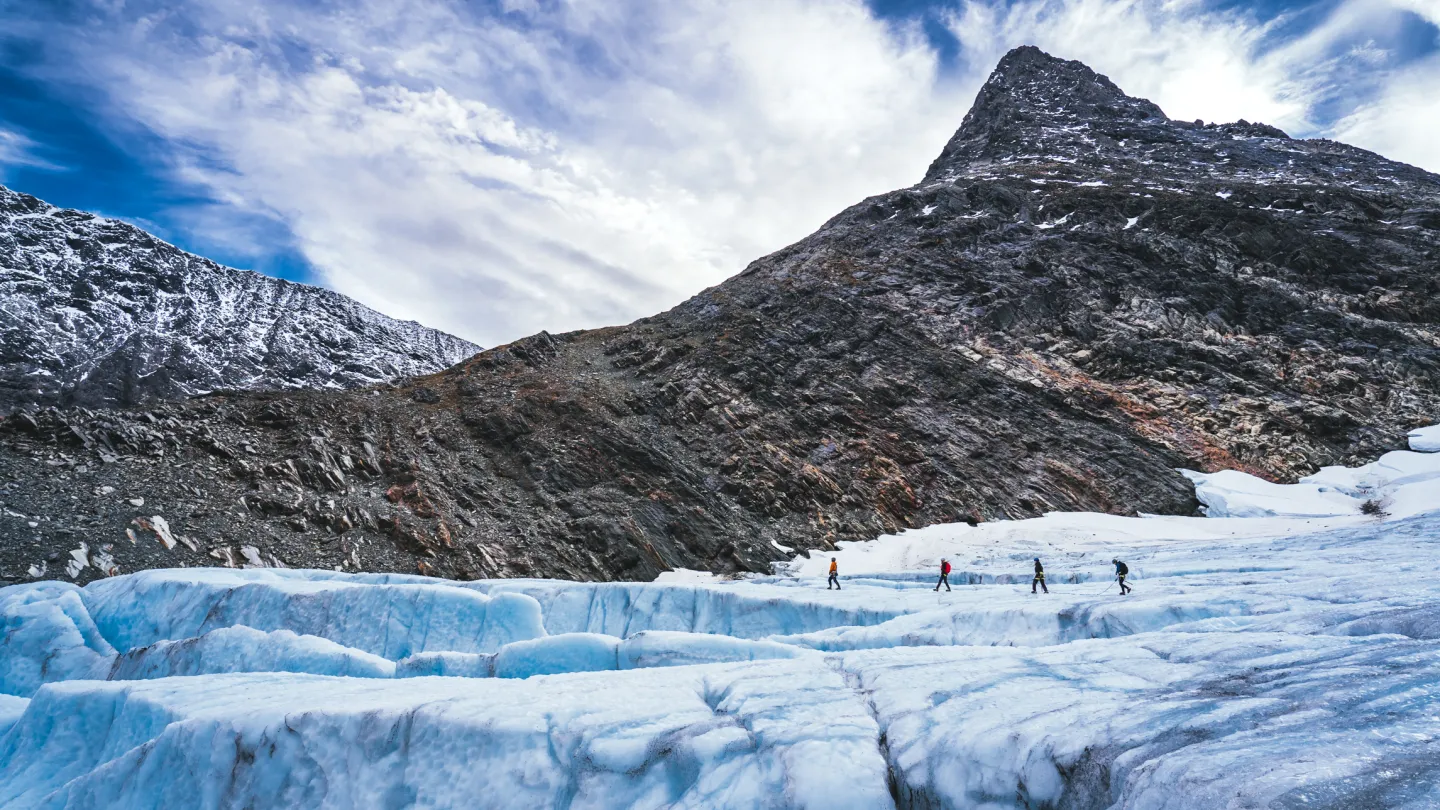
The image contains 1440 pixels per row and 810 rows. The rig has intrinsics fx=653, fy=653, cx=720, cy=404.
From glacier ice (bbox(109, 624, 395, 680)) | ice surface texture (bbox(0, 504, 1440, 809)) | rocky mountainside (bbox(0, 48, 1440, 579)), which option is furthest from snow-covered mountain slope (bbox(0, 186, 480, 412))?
ice surface texture (bbox(0, 504, 1440, 809))

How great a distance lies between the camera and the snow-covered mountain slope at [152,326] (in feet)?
285

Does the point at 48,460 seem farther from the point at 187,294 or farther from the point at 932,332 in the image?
the point at 187,294

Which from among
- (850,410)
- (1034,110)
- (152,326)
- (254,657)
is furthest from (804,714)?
(152,326)

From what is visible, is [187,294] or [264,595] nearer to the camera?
[264,595]

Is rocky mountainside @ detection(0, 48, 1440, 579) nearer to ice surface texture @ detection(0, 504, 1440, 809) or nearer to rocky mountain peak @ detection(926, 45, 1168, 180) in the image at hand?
ice surface texture @ detection(0, 504, 1440, 809)

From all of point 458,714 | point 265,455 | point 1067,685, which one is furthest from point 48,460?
point 1067,685

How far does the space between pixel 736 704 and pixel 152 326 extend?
134 m

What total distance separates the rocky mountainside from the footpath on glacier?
11337 millimetres

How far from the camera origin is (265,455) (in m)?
30.0

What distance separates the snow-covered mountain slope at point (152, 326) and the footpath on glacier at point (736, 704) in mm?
89236

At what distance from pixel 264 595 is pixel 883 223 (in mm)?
61939

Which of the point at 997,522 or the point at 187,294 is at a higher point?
Answer: the point at 187,294

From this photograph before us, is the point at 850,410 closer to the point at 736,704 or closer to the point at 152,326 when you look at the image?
the point at 736,704

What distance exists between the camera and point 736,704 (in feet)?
24.6
